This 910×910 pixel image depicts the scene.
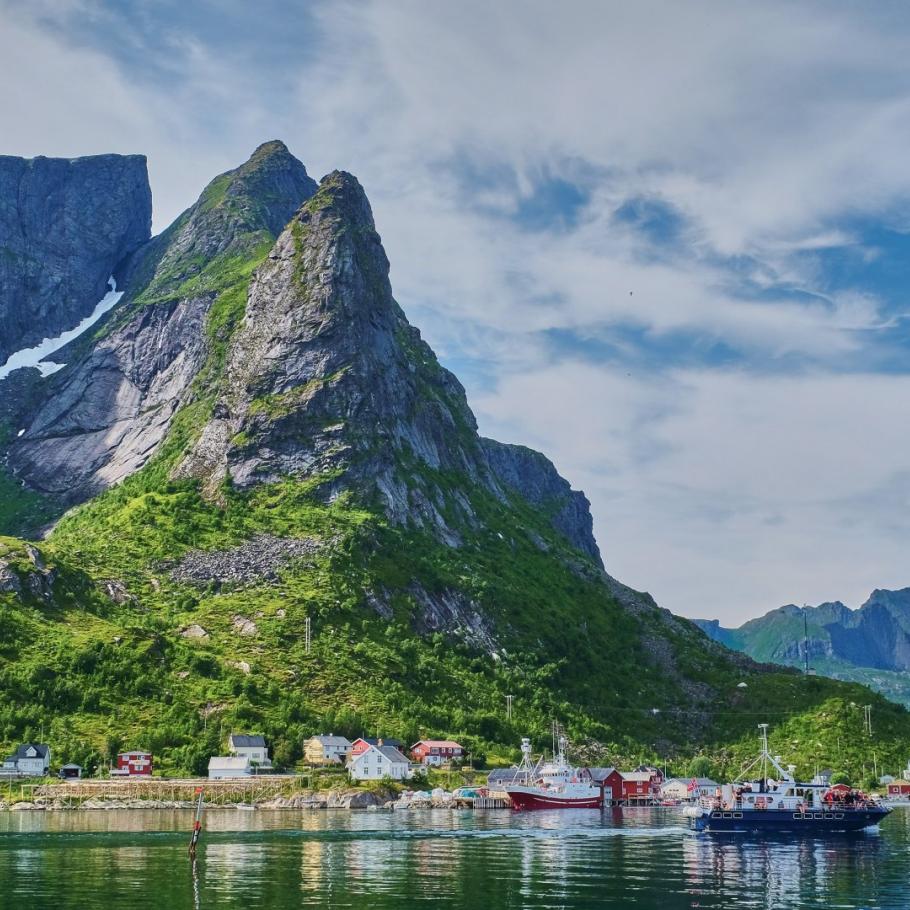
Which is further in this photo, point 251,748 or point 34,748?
point 251,748

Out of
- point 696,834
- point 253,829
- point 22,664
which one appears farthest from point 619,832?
point 22,664

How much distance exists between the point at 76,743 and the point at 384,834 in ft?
264

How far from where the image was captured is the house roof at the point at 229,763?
179m

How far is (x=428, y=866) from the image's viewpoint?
91.1 metres

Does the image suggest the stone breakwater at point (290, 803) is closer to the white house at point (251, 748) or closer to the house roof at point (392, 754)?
the house roof at point (392, 754)

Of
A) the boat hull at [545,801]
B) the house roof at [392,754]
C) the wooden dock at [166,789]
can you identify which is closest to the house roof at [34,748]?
the wooden dock at [166,789]

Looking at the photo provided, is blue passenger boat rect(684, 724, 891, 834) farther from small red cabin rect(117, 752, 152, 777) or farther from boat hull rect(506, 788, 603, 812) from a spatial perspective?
small red cabin rect(117, 752, 152, 777)

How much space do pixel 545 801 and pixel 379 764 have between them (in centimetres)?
2806

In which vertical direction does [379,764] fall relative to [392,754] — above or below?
below

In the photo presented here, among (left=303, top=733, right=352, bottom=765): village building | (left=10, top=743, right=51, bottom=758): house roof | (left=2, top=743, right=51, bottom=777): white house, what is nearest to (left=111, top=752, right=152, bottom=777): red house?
(left=2, top=743, right=51, bottom=777): white house

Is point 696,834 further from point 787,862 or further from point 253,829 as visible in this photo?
point 253,829

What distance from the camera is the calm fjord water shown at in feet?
242

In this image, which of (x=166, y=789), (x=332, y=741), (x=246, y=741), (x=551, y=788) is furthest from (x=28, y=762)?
(x=551, y=788)

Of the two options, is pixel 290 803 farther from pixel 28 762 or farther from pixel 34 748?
pixel 34 748
